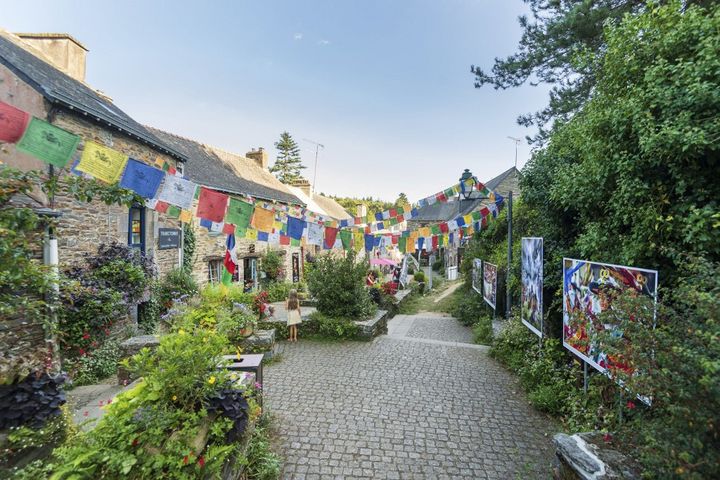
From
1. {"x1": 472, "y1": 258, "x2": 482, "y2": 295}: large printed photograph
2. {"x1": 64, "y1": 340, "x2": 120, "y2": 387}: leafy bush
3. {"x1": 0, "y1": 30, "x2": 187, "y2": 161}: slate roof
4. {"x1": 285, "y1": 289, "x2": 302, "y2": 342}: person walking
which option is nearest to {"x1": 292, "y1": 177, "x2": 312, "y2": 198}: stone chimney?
{"x1": 0, "y1": 30, "x2": 187, "y2": 161}: slate roof

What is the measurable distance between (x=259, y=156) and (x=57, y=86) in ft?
47.9

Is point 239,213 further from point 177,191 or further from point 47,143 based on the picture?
point 47,143

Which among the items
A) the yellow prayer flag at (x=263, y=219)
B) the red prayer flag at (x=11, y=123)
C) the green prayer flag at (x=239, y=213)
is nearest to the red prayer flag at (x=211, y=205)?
the green prayer flag at (x=239, y=213)

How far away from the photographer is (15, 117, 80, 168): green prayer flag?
11.1ft

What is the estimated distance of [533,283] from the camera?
19.0 ft

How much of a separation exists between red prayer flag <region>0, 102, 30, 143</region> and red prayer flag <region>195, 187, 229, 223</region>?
7.11ft

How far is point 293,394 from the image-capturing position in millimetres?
5219

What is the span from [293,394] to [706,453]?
464 centimetres

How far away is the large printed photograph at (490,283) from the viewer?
952cm

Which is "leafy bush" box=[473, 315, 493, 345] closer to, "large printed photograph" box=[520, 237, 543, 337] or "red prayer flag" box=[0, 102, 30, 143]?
"large printed photograph" box=[520, 237, 543, 337]

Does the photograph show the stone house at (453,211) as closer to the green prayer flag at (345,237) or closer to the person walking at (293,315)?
the green prayer flag at (345,237)

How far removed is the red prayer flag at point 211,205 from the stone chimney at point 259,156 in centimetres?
1671

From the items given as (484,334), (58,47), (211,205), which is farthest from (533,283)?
(58,47)

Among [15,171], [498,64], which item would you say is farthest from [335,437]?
[498,64]
